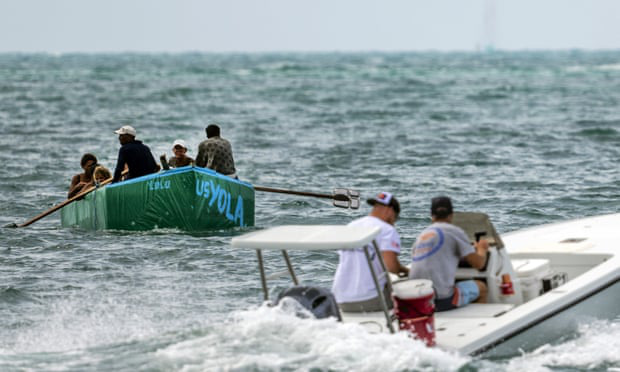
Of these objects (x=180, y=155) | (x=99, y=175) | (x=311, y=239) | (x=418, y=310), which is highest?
(x=311, y=239)

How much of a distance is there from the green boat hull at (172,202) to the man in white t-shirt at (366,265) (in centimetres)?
779

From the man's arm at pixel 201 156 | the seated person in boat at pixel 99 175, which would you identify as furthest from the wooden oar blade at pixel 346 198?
the seated person in boat at pixel 99 175

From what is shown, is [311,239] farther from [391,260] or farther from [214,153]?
[214,153]

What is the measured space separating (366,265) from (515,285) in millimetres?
1730

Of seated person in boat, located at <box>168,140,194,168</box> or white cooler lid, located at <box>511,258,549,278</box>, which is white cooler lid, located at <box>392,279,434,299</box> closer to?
white cooler lid, located at <box>511,258,549,278</box>

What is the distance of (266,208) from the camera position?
866 inches

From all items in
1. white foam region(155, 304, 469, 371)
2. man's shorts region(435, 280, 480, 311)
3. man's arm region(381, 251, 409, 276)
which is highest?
man's arm region(381, 251, 409, 276)

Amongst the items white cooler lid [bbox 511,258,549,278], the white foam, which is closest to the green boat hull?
white cooler lid [bbox 511,258,549,278]

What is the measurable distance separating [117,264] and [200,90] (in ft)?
177

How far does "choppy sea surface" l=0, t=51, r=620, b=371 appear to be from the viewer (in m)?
10.1

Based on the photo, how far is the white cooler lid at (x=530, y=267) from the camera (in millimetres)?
11375

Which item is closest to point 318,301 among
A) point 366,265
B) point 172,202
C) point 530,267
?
point 366,265

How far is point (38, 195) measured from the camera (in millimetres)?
23703

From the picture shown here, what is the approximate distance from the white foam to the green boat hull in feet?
26.1
